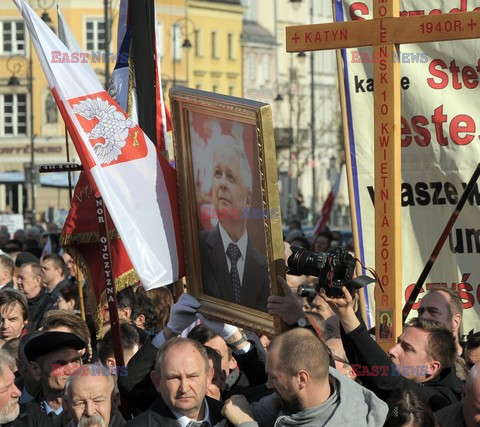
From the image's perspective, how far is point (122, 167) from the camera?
6.84 meters

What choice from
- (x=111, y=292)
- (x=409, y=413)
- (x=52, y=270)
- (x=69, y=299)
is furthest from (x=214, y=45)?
(x=409, y=413)

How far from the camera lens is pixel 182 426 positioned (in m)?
5.93

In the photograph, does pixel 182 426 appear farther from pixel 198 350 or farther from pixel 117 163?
pixel 117 163

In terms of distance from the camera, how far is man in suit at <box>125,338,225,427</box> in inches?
232

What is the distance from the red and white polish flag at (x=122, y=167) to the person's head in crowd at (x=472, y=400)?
5.03ft

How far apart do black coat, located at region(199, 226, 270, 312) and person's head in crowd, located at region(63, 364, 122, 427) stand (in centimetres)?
67

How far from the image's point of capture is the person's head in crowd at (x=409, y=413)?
18.8ft

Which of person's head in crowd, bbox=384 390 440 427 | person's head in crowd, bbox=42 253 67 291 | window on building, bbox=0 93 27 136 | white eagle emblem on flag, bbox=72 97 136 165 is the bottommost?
window on building, bbox=0 93 27 136

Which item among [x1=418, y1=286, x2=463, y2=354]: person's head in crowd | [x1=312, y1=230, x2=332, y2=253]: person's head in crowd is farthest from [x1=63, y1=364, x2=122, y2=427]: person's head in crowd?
[x1=312, y1=230, x2=332, y2=253]: person's head in crowd

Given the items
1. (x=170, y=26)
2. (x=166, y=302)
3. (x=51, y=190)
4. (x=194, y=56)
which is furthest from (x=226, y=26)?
(x=166, y=302)

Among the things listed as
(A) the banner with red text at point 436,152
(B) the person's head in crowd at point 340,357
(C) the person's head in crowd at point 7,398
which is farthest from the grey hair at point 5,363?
(A) the banner with red text at point 436,152

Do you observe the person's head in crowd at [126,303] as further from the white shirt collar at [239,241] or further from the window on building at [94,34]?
the window on building at [94,34]

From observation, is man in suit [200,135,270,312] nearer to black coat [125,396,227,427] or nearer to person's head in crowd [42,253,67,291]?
black coat [125,396,227,427]

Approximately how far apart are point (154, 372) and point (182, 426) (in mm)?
290
